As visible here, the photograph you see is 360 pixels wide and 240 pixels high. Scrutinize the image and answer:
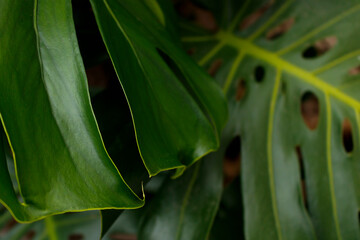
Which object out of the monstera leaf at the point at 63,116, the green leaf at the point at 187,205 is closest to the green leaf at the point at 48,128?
the monstera leaf at the point at 63,116

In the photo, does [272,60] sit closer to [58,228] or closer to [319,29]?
[319,29]

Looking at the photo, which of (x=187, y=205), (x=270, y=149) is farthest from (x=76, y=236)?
(x=270, y=149)

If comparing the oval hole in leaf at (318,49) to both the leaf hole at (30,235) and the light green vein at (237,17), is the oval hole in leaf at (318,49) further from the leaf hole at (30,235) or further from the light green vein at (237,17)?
the leaf hole at (30,235)

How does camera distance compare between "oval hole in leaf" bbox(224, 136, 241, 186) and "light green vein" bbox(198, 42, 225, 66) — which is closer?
"light green vein" bbox(198, 42, 225, 66)

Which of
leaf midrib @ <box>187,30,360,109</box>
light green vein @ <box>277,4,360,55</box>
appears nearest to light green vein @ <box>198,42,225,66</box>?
leaf midrib @ <box>187,30,360,109</box>

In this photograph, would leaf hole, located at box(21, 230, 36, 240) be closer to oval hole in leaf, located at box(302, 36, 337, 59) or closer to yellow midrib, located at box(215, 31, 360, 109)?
yellow midrib, located at box(215, 31, 360, 109)

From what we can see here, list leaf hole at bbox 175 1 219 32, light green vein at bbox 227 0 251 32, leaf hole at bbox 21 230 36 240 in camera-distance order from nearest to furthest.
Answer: leaf hole at bbox 21 230 36 240
light green vein at bbox 227 0 251 32
leaf hole at bbox 175 1 219 32
